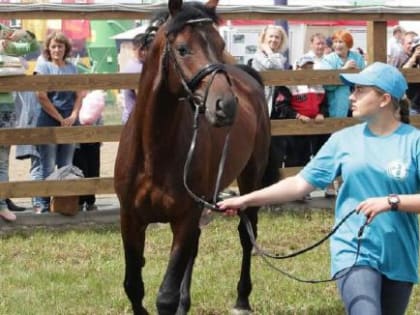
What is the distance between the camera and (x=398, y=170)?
380cm

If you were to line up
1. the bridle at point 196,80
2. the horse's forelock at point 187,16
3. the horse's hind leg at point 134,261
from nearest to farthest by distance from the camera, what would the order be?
the bridle at point 196,80
the horse's forelock at point 187,16
the horse's hind leg at point 134,261

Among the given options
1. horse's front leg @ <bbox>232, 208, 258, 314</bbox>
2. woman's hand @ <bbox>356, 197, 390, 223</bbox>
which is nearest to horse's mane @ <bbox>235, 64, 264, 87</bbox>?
horse's front leg @ <bbox>232, 208, 258, 314</bbox>

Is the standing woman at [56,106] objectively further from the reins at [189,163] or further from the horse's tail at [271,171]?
the reins at [189,163]

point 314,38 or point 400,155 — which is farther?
point 314,38

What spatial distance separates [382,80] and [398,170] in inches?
15.8

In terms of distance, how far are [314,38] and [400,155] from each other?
728 centimetres

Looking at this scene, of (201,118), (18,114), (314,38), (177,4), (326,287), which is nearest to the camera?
(177,4)

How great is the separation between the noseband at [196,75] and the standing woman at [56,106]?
4377 mm

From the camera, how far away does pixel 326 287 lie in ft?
22.0

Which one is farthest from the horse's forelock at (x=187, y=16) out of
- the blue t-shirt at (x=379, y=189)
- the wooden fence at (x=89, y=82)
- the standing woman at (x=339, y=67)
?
the standing woman at (x=339, y=67)

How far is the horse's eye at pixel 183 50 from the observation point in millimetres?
4906

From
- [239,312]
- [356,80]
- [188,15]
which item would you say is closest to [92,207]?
[239,312]

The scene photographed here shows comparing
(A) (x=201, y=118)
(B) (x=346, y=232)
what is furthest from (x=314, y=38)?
(B) (x=346, y=232)

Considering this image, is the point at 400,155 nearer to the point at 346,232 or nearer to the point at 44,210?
the point at 346,232
